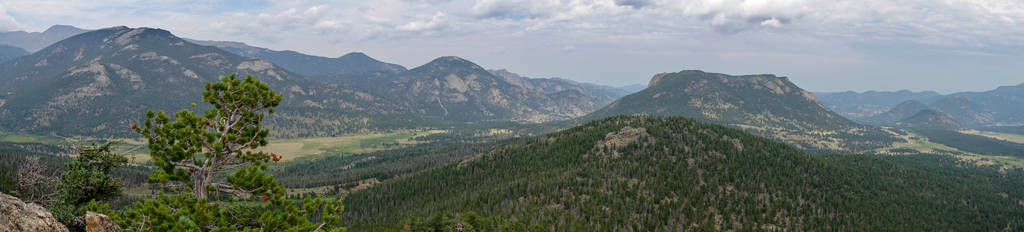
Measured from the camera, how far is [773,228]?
154000 mm

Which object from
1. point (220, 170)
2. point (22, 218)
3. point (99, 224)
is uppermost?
point (220, 170)

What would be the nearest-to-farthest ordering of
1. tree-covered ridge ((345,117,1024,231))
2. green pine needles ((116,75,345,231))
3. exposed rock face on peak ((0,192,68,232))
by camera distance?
exposed rock face on peak ((0,192,68,232)) → green pine needles ((116,75,345,231)) → tree-covered ridge ((345,117,1024,231))

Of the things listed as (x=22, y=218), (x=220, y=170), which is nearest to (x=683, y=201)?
(x=220, y=170)

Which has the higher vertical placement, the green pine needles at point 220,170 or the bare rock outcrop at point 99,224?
the green pine needles at point 220,170

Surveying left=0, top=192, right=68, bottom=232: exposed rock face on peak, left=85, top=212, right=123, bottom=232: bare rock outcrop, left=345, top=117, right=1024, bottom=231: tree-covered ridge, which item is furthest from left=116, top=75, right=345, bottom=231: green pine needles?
left=345, top=117, right=1024, bottom=231: tree-covered ridge

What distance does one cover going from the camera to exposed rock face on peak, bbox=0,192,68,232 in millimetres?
24484

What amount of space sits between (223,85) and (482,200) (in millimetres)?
146005

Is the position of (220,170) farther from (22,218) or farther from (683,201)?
(683,201)

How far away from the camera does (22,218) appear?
83.8ft

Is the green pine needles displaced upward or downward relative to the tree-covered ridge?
upward

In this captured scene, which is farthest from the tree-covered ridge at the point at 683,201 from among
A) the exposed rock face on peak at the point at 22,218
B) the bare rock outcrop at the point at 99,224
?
the exposed rock face on peak at the point at 22,218

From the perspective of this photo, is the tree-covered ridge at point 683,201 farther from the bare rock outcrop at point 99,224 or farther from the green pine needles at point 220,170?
the bare rock outcrop at point 99,224

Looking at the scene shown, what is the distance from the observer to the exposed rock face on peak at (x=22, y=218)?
24484 mm

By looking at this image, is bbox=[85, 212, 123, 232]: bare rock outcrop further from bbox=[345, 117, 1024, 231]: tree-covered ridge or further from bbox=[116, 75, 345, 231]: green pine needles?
bbox=[345, 117, 1024, 231]: tree-covered ridge
